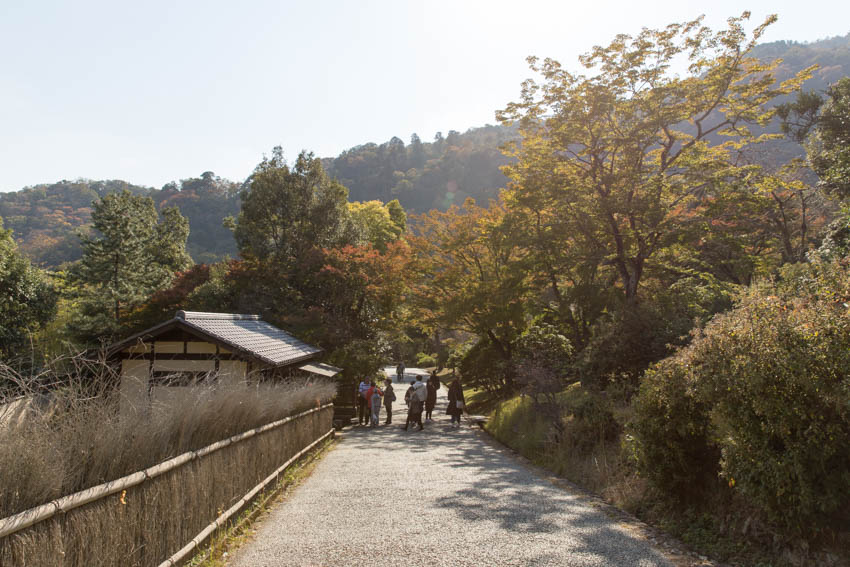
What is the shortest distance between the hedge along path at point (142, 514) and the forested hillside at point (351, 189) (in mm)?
82129

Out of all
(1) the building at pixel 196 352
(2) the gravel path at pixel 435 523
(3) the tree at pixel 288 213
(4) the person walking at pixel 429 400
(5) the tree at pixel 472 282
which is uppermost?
(3) the tree at pixel 288 213

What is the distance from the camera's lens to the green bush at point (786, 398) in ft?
14.6

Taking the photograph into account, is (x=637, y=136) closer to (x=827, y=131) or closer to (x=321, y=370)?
(x=827, y=131)

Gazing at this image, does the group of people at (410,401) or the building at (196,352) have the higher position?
the building at (196,352)

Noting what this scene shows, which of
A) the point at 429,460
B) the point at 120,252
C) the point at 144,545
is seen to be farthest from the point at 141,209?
the point at 144,545

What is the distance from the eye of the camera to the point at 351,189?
118 metres

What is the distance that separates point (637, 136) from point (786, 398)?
35.8ft

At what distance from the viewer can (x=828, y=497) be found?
4445 mm

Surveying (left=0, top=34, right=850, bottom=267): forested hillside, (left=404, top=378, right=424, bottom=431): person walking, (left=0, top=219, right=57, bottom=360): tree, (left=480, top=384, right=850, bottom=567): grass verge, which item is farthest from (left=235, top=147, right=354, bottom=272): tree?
(left=0, top=34, right=850, bottom=267): forested hillside

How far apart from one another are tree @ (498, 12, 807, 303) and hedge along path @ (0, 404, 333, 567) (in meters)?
10.7

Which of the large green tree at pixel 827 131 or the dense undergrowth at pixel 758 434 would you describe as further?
the large green tree at pixel 827 131

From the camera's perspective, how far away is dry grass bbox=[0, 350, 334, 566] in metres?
3.22

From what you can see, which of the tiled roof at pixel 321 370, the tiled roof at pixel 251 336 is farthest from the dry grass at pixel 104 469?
the tiled roof at pixel 321 370

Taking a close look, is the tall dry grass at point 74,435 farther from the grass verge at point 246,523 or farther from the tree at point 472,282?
the tree at point 472,282
